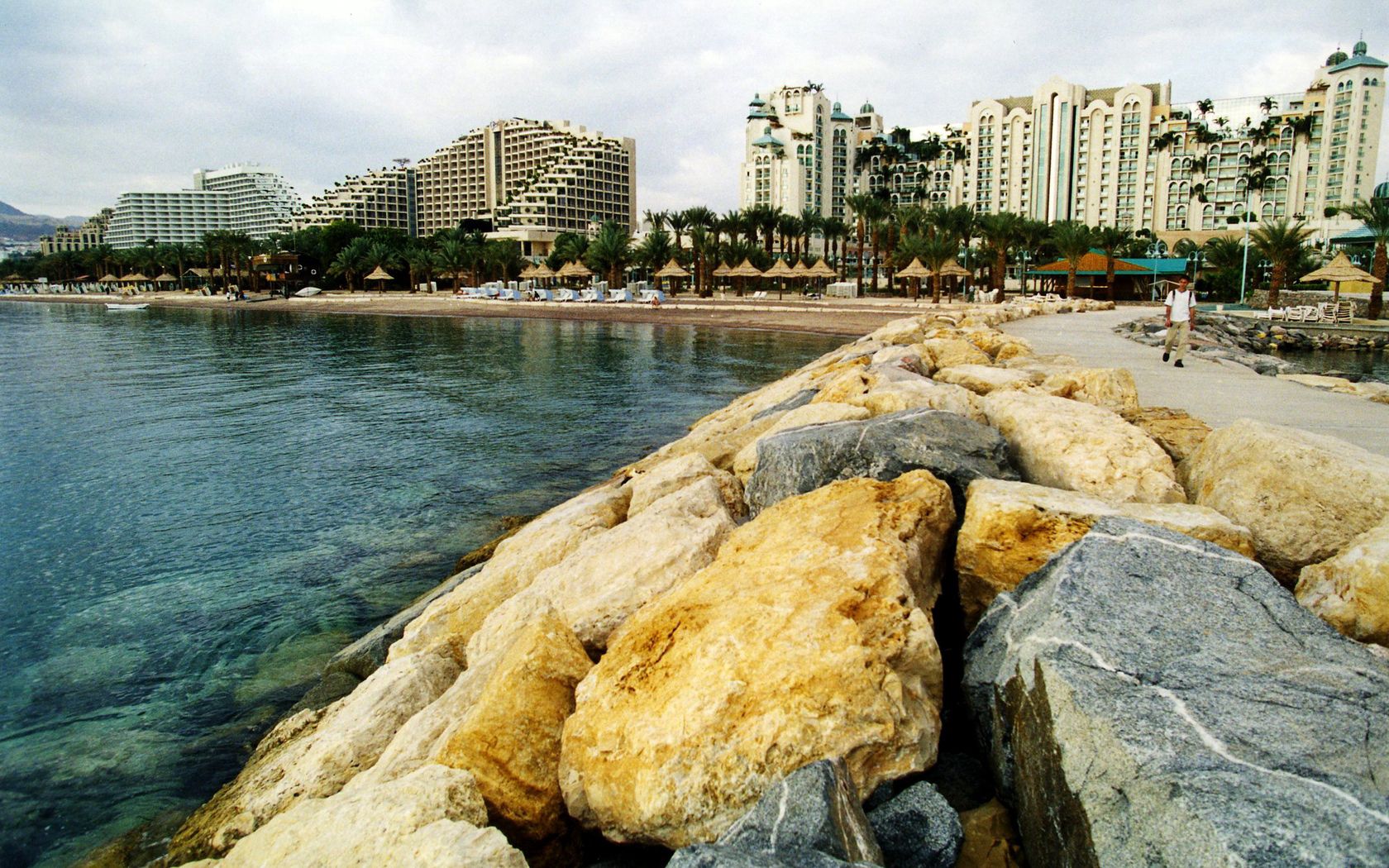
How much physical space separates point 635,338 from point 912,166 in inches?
4156

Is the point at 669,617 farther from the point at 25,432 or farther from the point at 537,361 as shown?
the point at 537,361

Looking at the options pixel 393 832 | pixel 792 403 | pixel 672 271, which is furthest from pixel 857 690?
pixel 672 271

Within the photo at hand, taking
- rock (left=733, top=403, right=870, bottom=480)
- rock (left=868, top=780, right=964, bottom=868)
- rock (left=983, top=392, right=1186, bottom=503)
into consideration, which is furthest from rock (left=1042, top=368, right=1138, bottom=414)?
rock (left=868, top=780, right=964, bottom=868)

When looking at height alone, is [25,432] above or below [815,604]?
below

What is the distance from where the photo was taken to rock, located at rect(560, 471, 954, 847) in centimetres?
288

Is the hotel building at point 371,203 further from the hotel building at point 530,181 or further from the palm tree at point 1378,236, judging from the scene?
the palm tree at point 1378,236

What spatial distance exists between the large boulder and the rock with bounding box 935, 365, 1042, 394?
241 centimetres

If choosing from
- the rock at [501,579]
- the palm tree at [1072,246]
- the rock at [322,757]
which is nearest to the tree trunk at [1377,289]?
the palm tree at [1072,246]

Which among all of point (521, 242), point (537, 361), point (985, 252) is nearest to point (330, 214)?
point (521, 242)

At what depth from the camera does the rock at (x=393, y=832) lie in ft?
8.60

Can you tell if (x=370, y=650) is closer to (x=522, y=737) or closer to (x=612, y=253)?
(x=522, y=737)

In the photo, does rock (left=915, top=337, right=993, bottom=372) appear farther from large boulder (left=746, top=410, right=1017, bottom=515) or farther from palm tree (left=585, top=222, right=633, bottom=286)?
palm tree (left=585, top=222, right=633, bottom=286)

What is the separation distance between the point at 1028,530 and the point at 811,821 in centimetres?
186

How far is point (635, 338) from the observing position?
3669cm
